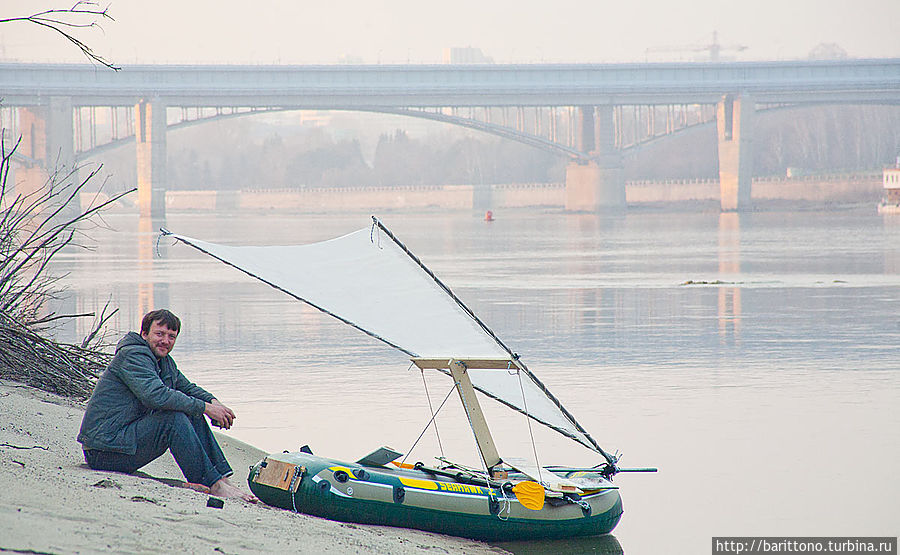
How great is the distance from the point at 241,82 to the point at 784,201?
4657 centimetres

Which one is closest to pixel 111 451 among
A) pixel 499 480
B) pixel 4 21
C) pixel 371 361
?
pixel 499 480

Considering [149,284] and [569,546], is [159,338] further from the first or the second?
[149,284]

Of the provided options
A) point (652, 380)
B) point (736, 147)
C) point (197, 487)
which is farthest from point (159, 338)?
point (736, 147)

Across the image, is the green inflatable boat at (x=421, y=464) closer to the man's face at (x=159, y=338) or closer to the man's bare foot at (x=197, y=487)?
the man's bare foot at (x=197, y=487)

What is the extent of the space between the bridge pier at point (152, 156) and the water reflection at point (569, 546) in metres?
77.7

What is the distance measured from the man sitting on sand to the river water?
81.5 inches

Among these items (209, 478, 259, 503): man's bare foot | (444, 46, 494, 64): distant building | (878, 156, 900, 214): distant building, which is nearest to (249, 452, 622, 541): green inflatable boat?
(209, 478, 259, 503): man's bare foot

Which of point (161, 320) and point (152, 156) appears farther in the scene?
point (152, 156)

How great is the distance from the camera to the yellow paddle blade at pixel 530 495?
750 cm

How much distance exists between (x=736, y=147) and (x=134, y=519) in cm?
8950

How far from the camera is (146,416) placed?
7.35 metres

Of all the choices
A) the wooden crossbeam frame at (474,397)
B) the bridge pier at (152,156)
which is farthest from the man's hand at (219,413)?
the bridge pier at (152,156)

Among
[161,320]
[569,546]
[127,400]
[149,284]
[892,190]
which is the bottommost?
[569,546]

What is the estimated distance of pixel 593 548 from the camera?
7727 millimetres
